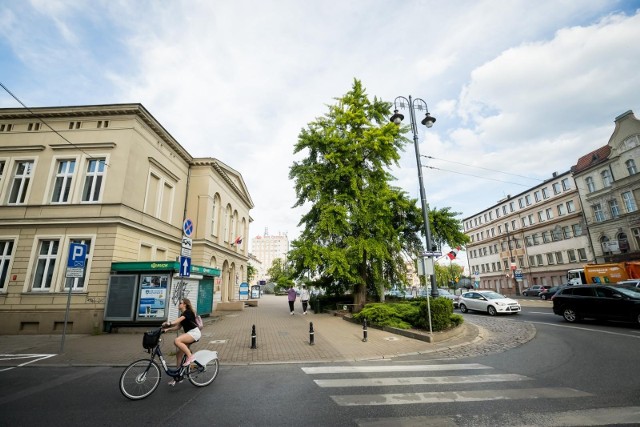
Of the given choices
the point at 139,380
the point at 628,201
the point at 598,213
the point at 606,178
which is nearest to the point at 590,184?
the point at 606,178

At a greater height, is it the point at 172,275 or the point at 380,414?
the point at 172,275

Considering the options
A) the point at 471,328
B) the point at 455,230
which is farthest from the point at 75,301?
the point at 455,230

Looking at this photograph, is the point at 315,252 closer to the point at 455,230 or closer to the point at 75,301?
the point at 455,230

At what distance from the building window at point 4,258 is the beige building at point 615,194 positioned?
5238 centimetres

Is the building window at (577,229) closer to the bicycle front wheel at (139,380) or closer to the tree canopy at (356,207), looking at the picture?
the tree canopy at (356,207)

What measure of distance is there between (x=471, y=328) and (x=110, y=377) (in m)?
13.3

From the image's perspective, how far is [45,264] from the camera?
48.2 feet

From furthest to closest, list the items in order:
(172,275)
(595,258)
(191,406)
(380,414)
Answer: (595,258) → (172,275) → (191,406) → (380,414)

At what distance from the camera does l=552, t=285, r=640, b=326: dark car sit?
38.6ft

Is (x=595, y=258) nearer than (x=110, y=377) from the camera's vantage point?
No

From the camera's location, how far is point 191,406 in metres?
4.98

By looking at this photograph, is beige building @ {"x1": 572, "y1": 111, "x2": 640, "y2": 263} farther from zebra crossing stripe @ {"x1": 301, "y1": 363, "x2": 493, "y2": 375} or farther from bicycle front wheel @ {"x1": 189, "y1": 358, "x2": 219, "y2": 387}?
bicycle front wheel @ {"x1": 189, "y1": 358, "x2": 219, "y2": 387}

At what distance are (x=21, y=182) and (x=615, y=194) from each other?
54684mm

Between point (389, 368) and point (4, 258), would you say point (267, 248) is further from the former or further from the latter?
point (389, 368)
